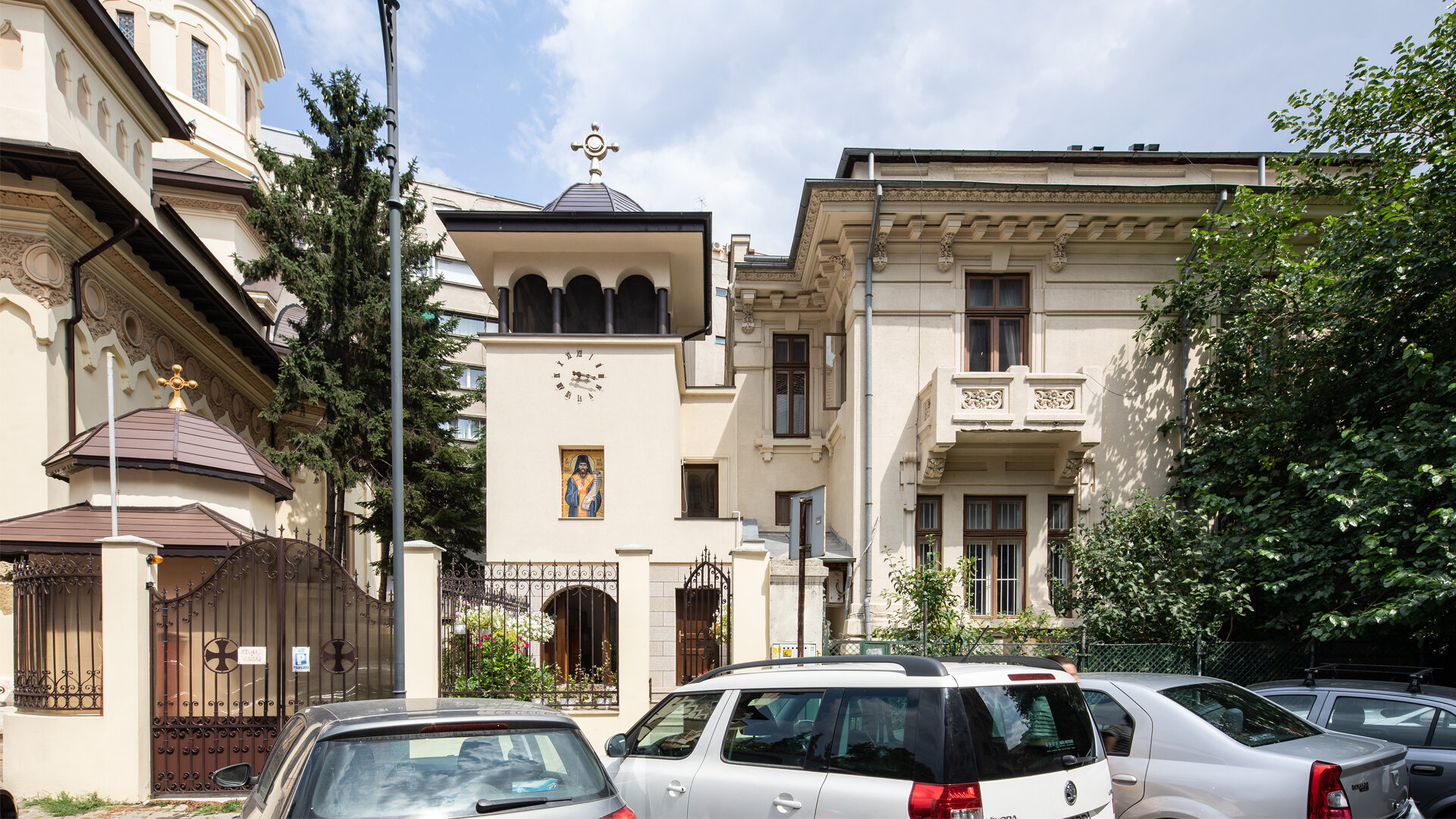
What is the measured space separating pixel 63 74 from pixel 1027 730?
1879 cm

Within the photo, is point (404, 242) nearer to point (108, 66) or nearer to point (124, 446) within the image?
point (108, 66)

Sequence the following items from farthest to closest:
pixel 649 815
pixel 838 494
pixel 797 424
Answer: pixel 797 424
pixel 838 494
pixel 649 815


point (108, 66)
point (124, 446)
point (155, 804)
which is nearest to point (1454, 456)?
point (155, 804)

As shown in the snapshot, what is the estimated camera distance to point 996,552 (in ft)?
53.8

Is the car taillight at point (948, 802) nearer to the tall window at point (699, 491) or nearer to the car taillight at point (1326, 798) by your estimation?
the car taillight at point (1326, 798)

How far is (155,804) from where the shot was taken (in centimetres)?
933

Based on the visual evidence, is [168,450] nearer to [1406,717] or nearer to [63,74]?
[63,74]

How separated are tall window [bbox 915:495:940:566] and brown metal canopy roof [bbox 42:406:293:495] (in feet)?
36.9

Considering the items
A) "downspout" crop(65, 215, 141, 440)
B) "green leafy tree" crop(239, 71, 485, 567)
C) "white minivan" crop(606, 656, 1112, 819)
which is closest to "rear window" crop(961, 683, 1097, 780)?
"white minivan" crop(606, 656, 1112, 819)

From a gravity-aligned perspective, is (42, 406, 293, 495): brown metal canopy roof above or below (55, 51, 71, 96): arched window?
below

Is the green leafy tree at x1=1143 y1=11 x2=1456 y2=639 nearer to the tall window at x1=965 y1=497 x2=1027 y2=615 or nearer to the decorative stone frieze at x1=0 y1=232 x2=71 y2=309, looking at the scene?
the tall window at x1=965 y1=497 x2=1027 y2=615

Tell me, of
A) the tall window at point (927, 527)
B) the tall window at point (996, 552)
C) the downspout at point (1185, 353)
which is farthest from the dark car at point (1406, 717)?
the downspout at point (1185, 353)

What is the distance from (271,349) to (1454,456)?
2414 cm

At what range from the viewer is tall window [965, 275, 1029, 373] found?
16.6 metres
